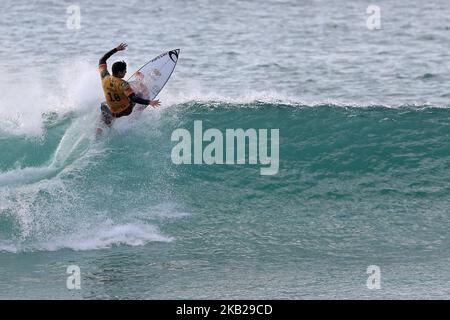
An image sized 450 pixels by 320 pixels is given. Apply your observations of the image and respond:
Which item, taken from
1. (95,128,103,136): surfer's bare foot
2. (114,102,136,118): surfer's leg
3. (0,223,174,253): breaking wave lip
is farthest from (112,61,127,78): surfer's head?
(0,223,174,253): breaking wave lip

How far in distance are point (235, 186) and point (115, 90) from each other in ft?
9.22

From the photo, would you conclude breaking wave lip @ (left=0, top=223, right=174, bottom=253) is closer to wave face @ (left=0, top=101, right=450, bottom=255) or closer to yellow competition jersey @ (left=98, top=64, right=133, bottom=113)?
wave face @ (left=0, top=101, right=450, bottom=255)

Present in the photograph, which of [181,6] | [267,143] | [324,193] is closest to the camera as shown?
[324,193]

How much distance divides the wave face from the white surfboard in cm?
72

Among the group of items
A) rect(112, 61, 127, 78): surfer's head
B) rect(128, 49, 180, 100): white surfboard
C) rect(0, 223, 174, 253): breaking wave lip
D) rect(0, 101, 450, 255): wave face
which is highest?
rect(128, 49, 180, 100): white surfboard

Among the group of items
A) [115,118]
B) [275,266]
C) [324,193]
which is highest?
[115,118]

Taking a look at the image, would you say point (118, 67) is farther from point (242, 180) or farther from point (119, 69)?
point (242, 180)

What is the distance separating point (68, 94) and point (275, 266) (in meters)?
6.83

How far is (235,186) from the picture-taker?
17141 mm

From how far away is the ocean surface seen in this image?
45.8 ft

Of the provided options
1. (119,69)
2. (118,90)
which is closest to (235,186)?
(118,90)

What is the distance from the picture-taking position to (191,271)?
46.4 feet
